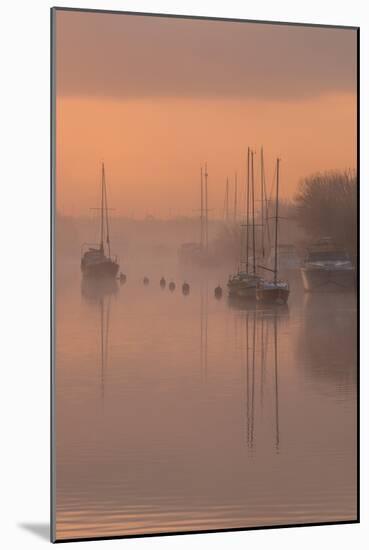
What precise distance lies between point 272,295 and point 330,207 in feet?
2.27

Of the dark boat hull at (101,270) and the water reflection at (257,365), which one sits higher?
the dark boat hull at (101,270)

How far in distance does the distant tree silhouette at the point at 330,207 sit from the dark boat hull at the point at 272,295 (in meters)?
0.42

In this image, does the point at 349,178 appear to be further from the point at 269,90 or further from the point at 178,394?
the point at 178,394

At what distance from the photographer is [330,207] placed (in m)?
8.88

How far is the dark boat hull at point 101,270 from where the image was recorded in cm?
834

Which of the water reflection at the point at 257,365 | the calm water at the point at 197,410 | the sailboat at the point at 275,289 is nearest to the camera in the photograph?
the calm water at the point at 197,410

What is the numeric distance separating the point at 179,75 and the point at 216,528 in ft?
9.18

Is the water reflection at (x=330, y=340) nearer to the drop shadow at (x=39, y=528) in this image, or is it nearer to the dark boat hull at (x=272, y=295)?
the dark boat hull at (x=272, y=295)

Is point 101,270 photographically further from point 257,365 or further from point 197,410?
point 257,365

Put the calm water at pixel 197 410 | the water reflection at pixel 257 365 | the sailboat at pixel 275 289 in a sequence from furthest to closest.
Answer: the sailboat at pixel 275 289 < the water reflection at pixel 257 365 < the calm water at pixel 197 410

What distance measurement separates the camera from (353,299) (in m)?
8.96

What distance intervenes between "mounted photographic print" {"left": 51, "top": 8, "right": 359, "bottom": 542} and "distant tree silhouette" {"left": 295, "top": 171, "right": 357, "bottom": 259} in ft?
0.04

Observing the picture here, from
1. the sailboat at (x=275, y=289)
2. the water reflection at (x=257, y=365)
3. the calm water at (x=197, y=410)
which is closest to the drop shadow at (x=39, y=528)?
the calm water at (x=197, y=410)

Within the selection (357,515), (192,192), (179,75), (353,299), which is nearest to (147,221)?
(192,192)
